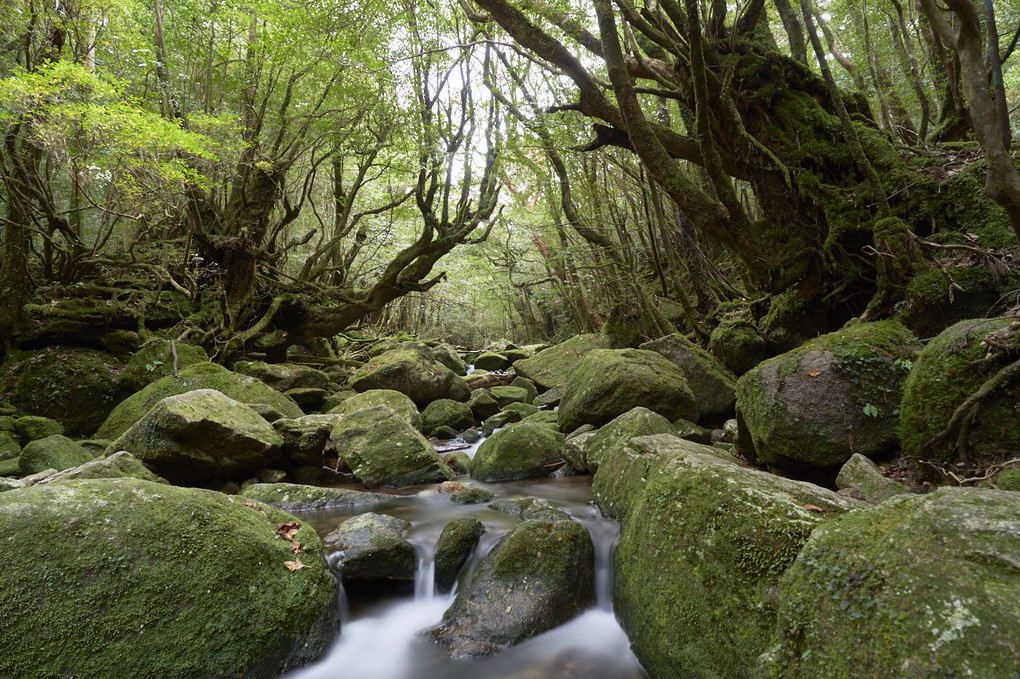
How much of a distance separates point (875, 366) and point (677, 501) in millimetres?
2783

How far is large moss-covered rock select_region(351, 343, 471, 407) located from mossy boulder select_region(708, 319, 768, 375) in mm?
5994

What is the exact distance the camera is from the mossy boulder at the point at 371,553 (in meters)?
3.86

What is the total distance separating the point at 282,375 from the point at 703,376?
26.1 feet

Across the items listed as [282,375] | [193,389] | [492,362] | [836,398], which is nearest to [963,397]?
[836,398]

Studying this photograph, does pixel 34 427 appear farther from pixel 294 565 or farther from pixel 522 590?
pixel 522 590

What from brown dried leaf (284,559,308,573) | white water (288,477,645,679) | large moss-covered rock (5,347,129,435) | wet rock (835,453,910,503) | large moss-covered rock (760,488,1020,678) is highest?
large moss-covered rock (5,347,129,435)

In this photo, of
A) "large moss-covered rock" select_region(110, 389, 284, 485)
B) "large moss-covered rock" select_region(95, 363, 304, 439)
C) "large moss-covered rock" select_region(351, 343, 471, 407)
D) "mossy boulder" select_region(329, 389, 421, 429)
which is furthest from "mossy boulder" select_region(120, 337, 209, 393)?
"large moss-covered rock" select_region(110, 389, 284, 485)

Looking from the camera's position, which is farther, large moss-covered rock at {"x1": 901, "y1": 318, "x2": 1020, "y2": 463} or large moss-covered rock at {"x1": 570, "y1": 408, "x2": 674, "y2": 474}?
large moss-covered rock at {"x1": 570, "y1": 408, "x2": 674, "y2": 474}

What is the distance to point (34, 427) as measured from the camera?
7.21 meters

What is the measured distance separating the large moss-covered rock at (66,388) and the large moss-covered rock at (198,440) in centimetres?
351

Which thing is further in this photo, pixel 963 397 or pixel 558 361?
pixel 558 361

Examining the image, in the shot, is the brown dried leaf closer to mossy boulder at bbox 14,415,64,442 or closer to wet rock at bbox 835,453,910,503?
wet rock at bbox 835,453,910,503

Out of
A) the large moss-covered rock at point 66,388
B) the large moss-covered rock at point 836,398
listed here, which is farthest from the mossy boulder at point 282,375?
the large moss-covered rock at point 836,398

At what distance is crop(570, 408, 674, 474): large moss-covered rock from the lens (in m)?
5.74
